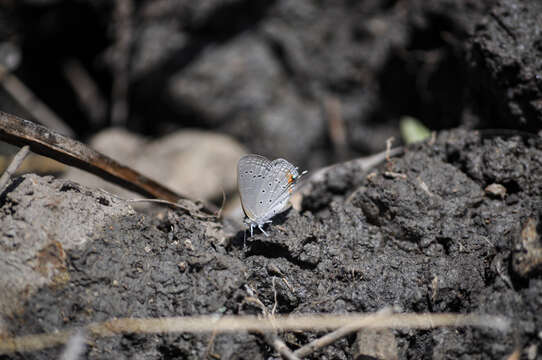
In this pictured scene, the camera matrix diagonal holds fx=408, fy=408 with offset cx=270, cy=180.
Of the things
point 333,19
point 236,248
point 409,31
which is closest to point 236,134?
point 333,19

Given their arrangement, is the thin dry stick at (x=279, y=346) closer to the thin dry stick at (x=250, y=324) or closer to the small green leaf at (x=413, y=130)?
the thin dry stick at (x=250, y=324)

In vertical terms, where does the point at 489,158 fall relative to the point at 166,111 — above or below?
below

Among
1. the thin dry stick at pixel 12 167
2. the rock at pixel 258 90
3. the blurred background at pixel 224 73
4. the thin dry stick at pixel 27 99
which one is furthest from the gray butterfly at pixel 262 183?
the thin dry stick at pixel 27 99

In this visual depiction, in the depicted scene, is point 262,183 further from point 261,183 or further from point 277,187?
point 277,187

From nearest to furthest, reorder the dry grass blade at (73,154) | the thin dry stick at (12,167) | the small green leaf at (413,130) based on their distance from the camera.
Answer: the thin dry stick at (12,167)
the dry grass blade at (73,154)
the small green leaf at (413,130)

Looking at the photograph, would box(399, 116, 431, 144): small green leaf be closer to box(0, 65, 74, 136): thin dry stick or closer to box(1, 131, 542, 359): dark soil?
box(1, 131, 542, 359): dark soil

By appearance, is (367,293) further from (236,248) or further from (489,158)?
(489,158)

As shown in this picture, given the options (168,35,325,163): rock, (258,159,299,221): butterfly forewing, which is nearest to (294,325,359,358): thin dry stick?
(258,159,299,221): butterfly forewing
